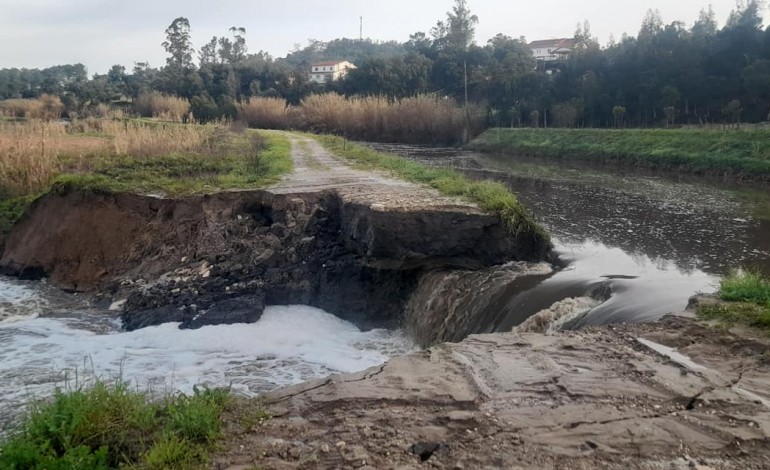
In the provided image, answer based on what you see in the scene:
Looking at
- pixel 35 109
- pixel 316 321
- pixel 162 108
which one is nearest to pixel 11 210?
pixel 316 321

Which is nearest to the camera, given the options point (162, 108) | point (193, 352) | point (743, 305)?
point (743, 305)

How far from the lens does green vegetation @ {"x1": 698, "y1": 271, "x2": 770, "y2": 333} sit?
5.69 meters

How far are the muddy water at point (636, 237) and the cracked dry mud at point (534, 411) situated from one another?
5.61 feet

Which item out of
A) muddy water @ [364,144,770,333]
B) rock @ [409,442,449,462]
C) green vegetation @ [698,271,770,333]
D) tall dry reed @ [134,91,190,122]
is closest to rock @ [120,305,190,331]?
muddy water @ [364,144,770,333]

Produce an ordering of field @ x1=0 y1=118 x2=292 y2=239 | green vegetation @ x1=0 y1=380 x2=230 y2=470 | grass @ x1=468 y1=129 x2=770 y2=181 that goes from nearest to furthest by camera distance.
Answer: green vegetation @ x1=0 y1=380 x2=230 y2=470 → field @ x1=0 y1=118 x2=292 y2=239 → grass @ x1=468 y1=129 x2=770 y2=181

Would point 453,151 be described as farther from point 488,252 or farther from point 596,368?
point 596,368

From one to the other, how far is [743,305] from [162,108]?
36695mm

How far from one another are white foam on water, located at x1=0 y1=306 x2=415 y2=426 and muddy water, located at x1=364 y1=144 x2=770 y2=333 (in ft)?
6.82

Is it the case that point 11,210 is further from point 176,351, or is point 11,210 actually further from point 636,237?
point 636,237

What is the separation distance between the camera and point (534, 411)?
4.27 m

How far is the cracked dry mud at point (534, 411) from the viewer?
3719 mm

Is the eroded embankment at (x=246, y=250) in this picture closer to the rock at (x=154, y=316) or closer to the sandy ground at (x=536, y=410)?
the rock at (x=154, y=316)

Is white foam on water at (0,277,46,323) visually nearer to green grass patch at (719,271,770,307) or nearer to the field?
the field

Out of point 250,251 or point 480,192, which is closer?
point 250,251
